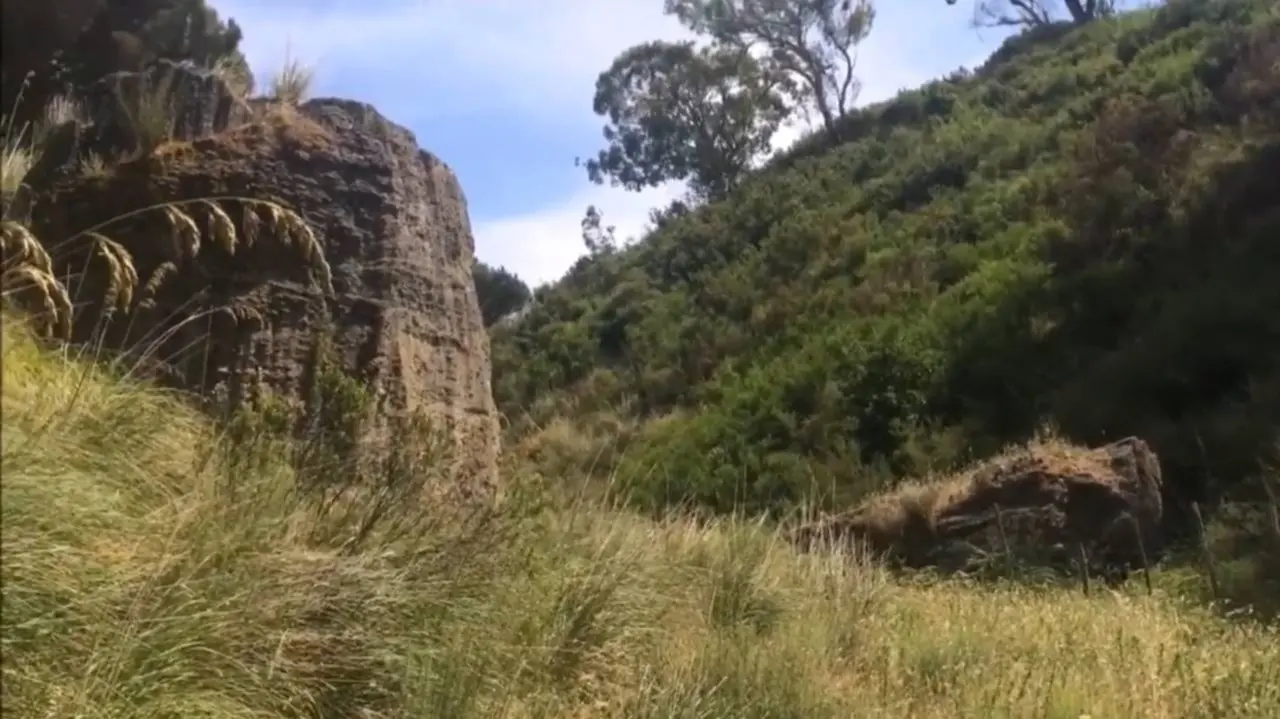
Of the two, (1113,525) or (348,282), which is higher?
(348,282)

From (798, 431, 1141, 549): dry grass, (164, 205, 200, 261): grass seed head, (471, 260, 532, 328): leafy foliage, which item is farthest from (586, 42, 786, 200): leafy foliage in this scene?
(164, 205, 200, 261): grass seed head

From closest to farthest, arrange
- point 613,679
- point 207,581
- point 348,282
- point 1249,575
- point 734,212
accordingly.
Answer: point 207,581 → point 613,679 → point 348,282 → point 1249,575 → point 734,212

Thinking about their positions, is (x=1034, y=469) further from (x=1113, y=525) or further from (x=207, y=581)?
(x=207, y=581)

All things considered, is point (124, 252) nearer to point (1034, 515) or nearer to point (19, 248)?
point (19, 248)

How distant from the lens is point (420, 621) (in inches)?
147

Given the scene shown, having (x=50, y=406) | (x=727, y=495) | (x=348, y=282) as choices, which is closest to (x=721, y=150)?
(x=727, y=495)

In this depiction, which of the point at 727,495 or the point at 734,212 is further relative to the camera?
the point at 734,212

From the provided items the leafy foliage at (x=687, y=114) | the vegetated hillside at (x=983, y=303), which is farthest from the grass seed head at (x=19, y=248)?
the leafy foliage at (x=687, y=114)

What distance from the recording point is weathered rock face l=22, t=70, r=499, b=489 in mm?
5031

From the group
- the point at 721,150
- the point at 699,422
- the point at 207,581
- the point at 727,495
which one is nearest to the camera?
the point at 207,581

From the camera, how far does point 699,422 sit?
1753cm

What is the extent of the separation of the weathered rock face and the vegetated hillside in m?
2.59

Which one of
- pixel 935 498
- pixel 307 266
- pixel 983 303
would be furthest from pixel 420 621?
pixel 983 303

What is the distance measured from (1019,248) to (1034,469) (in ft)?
27.6
